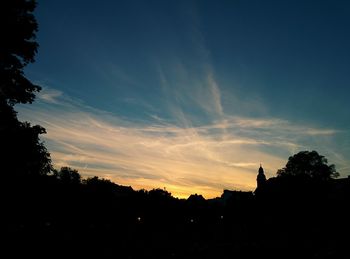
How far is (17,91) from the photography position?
13.3 meters

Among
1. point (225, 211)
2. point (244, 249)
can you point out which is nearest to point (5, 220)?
point (244, 249)

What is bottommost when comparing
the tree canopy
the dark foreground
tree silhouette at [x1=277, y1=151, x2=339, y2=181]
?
the dark foreground

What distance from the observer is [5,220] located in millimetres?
15891

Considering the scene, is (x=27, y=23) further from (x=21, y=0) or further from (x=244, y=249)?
(x=244, y=249)

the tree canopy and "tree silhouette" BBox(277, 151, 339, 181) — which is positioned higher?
"tree silhouette" BBox(277, 151, 339, 181)

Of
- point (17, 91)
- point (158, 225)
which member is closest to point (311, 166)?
point (158, 225)

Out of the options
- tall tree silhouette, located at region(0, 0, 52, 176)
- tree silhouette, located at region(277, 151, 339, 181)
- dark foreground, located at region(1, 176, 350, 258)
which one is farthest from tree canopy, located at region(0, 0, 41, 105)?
tree silhouette, located at region(277, 151, 339, 181)

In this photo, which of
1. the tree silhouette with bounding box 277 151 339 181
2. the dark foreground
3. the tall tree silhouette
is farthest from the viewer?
the tree silhouette with bounding box 277 151 339 181

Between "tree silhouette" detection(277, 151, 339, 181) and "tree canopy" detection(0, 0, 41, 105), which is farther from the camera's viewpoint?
"tree silhouette" detection(277, 151, 339, 181)

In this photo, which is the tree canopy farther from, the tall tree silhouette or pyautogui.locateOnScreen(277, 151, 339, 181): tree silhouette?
pyautogui.locateOnScreen(277, 151, 339, 181): tree silhouette

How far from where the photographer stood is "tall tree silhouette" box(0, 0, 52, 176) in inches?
492

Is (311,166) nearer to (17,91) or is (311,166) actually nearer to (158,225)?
(158,225)

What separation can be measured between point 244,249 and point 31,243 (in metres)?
11.4

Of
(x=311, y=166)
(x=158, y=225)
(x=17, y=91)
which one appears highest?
(x=311, y=166)
